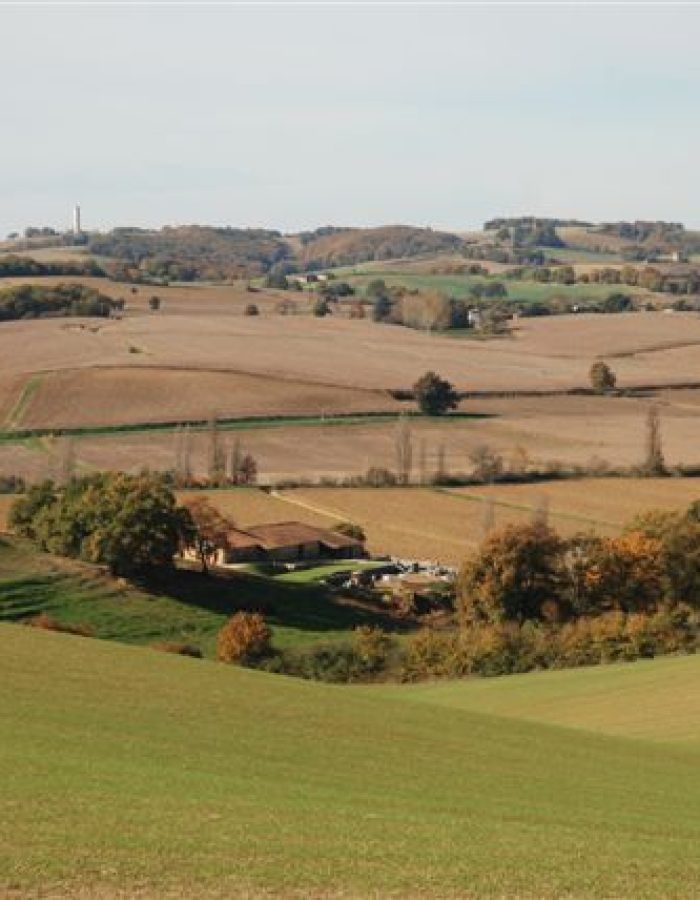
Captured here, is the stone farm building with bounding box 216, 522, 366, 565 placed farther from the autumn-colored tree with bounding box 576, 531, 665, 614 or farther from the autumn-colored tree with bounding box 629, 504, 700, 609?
the autumn-colored tree with bounding box 629, 504, 700, 609

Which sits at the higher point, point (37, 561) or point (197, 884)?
point (197, 884)

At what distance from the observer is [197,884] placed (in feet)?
59.1

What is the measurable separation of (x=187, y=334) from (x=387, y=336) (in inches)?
922

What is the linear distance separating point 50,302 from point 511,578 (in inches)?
4536

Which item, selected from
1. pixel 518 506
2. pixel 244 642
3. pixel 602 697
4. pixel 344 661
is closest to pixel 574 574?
pixel 344 661

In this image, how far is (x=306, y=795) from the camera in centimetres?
2416

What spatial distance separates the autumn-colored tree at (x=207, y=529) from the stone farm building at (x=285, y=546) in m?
1.12

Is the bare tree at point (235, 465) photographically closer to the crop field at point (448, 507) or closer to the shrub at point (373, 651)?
the crop field at point (448, 507)

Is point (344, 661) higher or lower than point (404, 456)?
lower

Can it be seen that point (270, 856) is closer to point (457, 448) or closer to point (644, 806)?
point (644, 806)

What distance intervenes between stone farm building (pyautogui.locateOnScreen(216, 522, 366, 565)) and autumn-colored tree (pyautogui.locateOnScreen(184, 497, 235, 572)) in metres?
1.12

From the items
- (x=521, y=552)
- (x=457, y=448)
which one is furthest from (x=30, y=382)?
Result: (x=521, y=552)

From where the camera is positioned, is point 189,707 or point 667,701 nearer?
point 189,707

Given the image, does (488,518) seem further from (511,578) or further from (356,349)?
(356,349)
